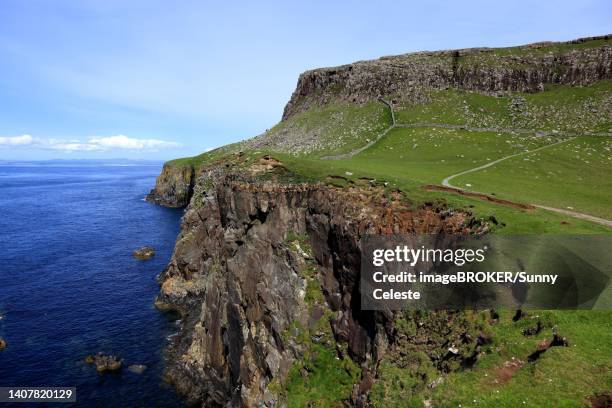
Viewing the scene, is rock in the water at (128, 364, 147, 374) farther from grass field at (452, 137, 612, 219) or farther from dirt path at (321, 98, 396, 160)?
dirt path at (321, 98, 396, 160)

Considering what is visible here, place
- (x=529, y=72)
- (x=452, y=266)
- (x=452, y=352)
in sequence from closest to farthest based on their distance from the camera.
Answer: (x=452, y=352) < (x=452, y=266) < (x=529, y=72)

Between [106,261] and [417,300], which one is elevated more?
[417,300]

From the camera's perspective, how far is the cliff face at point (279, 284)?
110ft

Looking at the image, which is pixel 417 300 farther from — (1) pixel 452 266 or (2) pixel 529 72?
(2) pixel 529 72

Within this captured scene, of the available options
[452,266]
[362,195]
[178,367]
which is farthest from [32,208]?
[452,266]

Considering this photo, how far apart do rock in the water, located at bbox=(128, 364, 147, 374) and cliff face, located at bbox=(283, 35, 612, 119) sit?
85506mm

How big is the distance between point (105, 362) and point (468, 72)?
105 m

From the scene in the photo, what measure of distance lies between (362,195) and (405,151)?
46.3 metres

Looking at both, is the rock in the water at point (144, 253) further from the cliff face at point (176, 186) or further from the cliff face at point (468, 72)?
the cliff face at point (468, 72)

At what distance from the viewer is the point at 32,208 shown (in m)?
156

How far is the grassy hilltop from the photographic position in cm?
2033

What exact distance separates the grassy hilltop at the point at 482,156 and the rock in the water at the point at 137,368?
961 inches

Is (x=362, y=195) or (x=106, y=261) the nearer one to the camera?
(x=362, y=195)

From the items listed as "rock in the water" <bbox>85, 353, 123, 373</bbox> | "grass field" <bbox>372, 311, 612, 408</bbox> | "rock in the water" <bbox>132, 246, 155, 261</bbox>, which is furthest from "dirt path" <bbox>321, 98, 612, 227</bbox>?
A: "rock in the water" <bbox>132, 246, 155, 261</bbox>
